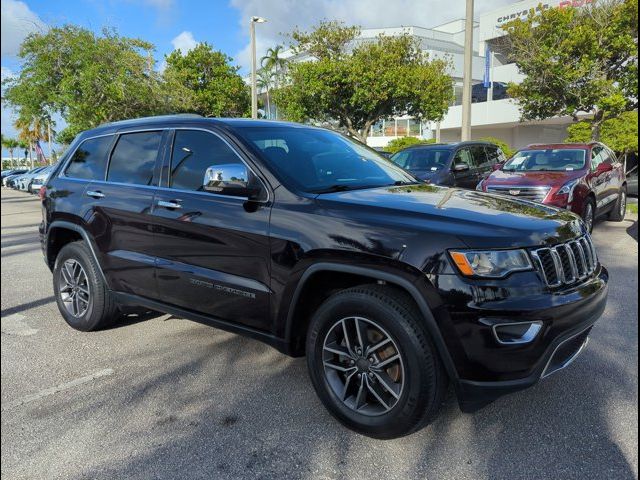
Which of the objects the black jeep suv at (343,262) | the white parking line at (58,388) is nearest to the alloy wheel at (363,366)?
the black jeep suv at (343,262)

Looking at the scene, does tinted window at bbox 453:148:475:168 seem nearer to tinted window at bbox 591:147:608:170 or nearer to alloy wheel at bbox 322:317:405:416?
tinted window at bbox 591:147:608:170

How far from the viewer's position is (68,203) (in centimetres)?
452

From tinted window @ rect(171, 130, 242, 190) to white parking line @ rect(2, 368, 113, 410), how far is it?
4.73 ft

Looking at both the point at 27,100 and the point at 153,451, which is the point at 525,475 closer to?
the point at 153,451

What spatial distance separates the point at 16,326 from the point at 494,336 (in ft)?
14.3

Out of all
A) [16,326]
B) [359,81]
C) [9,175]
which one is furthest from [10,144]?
[16,326]

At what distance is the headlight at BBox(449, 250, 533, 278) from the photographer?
2438 millimetres

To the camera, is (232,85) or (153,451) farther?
(232,85)

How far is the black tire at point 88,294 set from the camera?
431 centimetres

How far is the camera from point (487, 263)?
8.05 feet

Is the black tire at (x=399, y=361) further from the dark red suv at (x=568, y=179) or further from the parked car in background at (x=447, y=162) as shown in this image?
the parked car in background at (x=447, y=162)

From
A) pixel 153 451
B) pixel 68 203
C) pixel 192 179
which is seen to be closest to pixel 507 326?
pixel 153 451

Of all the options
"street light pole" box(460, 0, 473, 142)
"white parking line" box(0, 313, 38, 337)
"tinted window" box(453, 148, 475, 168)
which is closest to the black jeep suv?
"white parking line" box(0, 313, 38, 337)

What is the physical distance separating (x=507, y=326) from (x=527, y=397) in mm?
1066
